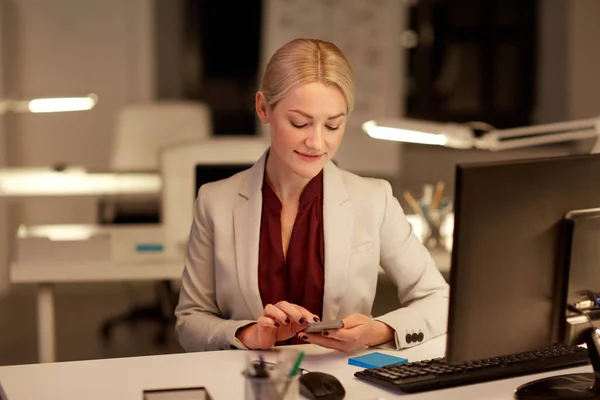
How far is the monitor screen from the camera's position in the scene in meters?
1.70

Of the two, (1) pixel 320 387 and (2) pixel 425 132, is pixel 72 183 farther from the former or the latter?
(1) pixel 320 387

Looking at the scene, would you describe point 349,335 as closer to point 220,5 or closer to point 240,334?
point 240,334

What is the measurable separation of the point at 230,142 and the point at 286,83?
1718 mm

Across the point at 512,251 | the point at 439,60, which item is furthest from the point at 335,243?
the point at 439,60

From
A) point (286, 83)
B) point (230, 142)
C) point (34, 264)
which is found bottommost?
point (34, 264)

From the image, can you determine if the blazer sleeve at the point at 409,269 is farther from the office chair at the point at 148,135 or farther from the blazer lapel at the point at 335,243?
the office chair at the point at 148,135

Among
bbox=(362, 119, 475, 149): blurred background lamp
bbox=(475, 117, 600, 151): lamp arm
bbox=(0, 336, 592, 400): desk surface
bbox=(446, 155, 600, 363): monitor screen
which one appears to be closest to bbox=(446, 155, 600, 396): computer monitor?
bbox=(446, 155, 600, 363): monitor screen

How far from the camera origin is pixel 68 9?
6.14 meters

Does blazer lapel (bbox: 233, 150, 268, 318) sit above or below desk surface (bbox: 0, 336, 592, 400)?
above

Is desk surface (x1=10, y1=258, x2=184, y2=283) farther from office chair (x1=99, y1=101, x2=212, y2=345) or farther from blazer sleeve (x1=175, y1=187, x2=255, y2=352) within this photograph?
office chair (x1=99, y1=101, x2=212, y2=345)

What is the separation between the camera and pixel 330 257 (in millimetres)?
2332

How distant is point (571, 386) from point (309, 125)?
80cm

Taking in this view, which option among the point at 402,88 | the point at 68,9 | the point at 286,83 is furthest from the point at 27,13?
the point at 286,83

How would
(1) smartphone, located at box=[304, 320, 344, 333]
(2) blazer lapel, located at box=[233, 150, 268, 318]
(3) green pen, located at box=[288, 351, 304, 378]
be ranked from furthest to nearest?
(2) blazer lapel, located at box=[233, 150, 268, 318], (1) smartphone, located at box=[304, 320, 344, 333], (3) green pen, located at box=[288, 351, 304, 378]
